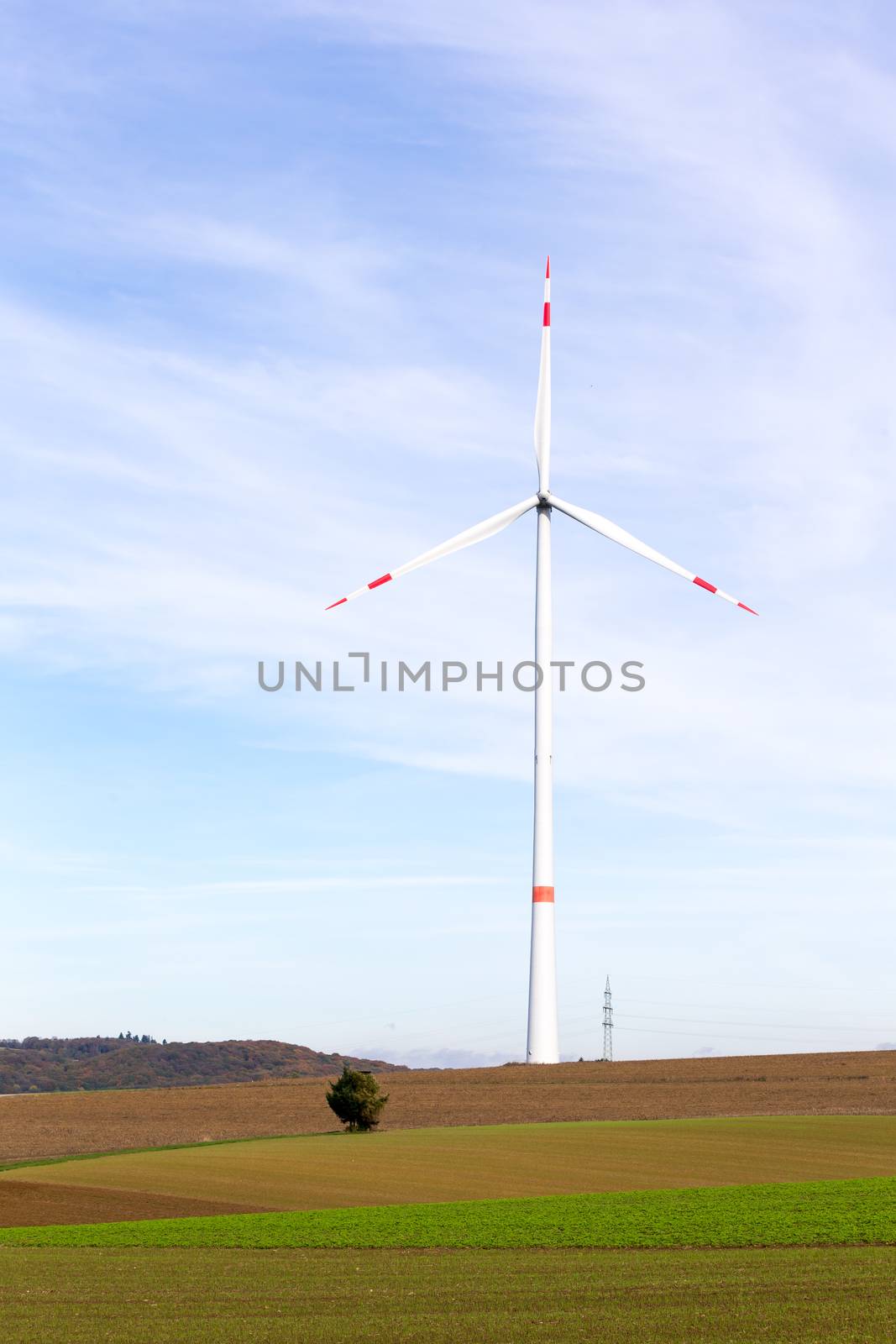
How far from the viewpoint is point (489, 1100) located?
64.9 metres

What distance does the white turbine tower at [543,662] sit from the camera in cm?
6456

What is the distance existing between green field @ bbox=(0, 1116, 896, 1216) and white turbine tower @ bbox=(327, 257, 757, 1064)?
919 cm

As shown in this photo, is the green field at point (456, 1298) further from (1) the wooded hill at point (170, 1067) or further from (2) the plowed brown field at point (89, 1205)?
(1) the wooded hill at point (170, 1067)

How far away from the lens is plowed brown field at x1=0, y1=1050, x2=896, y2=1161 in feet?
196

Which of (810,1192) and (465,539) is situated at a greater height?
(465,539)

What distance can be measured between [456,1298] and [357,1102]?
37.4 m

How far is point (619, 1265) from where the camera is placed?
82.4ft

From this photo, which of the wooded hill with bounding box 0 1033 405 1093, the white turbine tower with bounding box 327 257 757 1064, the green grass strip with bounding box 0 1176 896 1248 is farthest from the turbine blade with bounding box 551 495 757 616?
the wooded hill with bounding box 0 1033 405 1093

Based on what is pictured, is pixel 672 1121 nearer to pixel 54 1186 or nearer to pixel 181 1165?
pixel 181 1165

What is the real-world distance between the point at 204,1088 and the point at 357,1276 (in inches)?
2153

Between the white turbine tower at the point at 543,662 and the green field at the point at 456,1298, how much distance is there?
36582mm

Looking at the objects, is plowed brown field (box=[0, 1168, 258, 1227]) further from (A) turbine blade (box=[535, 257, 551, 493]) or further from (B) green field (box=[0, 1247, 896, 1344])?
(A) turbine blade (box=[535, 257, 551, 493])

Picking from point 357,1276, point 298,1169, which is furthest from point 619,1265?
point 298,1169

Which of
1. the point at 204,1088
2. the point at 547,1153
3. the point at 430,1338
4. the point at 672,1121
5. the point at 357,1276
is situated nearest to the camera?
the point at 430,1338
